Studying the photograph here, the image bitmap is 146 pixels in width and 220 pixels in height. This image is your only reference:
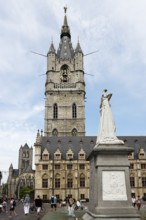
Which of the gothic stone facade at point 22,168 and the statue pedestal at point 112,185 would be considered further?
the gothic stone facade at point 22,168

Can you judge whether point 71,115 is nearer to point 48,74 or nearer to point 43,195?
point 48,74

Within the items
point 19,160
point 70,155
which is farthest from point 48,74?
point 19,160

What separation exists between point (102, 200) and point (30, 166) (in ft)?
435

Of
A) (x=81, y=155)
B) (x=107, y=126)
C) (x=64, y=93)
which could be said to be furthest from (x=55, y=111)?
(x=107, y=126)

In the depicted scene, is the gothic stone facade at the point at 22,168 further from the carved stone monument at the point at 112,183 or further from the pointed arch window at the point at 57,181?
the carved stone monument at the point at 112,183

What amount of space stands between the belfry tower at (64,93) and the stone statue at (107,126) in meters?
58.6

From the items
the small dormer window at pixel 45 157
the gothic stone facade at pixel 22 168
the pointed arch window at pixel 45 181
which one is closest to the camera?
the pointed arch window at pixel 45 181

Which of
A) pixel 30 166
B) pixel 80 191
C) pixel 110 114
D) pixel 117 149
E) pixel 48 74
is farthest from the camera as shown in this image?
pixel 30 166

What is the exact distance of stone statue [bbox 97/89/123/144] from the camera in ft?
44.6

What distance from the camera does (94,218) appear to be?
40.1 ft

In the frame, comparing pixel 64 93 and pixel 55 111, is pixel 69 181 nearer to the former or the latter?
pixel 55 111

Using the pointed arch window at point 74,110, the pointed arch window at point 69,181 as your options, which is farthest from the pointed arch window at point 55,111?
the pointed arch window at point 69,181

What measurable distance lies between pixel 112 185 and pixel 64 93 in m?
65.8

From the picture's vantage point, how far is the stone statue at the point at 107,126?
1360cm
